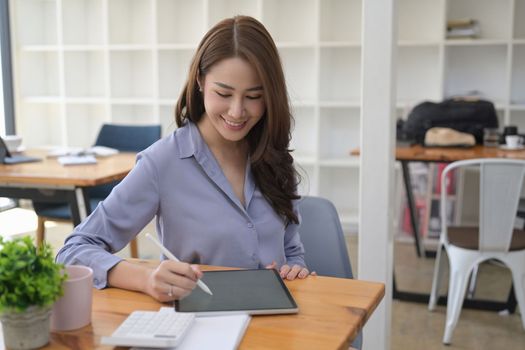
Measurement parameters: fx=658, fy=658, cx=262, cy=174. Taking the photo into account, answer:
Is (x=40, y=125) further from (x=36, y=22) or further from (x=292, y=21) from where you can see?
(x=292, y=21)

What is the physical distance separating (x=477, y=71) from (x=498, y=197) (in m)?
2.21

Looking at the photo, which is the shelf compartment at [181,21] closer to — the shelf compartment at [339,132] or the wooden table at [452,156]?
the shelf compartment at [339,132]

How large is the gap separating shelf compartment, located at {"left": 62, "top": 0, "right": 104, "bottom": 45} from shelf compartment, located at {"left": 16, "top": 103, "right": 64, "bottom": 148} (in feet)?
2.20

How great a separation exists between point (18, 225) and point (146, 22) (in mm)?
1975

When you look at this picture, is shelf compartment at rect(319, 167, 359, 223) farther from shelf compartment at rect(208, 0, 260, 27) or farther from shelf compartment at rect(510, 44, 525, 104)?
shelf compartment at rect(208, 0, 260, 27)

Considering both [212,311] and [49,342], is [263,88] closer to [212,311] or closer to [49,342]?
[212,311]

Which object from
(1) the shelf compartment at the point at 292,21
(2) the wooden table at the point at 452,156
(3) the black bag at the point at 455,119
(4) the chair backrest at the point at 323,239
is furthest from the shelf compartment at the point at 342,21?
(4) the chair backrest at the point at 323,239

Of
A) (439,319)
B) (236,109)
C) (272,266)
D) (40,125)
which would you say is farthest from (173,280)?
(40,125)

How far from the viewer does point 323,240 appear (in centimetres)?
186

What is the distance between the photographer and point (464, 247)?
3066mm

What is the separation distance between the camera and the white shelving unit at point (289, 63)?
4871 mm

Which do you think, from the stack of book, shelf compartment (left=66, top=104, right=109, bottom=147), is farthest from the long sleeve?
shelf compartment (left=66, top=104, right=109, bottom=147)

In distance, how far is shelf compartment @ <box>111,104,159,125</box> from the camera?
5.77m

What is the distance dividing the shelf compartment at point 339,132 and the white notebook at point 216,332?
4.07m
